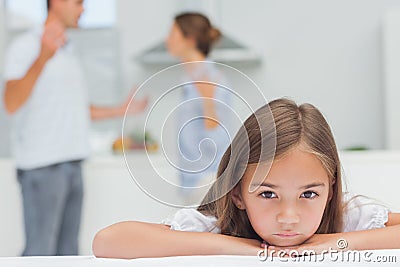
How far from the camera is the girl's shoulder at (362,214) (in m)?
1.08

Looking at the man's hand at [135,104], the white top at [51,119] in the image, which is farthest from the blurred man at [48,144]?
the man's hand at [135,104]

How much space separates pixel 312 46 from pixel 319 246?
3.08m

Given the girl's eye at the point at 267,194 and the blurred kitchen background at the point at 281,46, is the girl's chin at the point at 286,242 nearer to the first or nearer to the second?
the girl's eye at the point at 267,194

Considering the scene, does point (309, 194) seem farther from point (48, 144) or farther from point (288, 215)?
point (48, 144)

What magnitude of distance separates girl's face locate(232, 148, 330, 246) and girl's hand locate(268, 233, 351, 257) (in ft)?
0.04

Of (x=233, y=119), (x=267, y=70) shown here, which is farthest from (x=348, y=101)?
(x=233, y=119)

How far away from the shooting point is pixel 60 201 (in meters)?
2.41

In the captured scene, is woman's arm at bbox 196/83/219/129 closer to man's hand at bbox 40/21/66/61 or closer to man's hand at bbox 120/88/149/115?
man's hand at bbox 120/88/149/115

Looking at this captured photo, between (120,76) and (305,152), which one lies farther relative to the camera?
(120,76)

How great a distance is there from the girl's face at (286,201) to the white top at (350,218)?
0.40 feet

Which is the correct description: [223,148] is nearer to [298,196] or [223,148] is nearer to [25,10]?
[298,196]

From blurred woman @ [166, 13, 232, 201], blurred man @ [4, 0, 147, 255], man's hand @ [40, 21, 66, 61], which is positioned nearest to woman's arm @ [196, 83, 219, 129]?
blurred woman @ [166, 13, 232, 201]

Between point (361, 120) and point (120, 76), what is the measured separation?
1.20 meters

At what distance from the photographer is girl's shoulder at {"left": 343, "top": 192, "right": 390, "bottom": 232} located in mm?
1081
